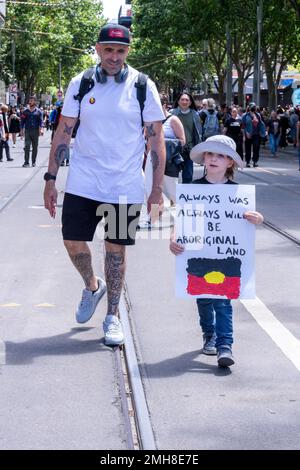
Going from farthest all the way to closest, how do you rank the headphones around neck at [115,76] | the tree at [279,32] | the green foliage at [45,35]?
the green foliage at [45,35], the tree at [279,32], the headphones around neck at [115,76]

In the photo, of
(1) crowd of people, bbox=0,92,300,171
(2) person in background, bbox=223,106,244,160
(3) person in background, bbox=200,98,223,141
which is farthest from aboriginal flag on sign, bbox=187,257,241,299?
(2) person in background, bbox=223,106,244,160

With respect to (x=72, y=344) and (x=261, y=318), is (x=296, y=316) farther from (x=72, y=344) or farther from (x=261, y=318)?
(x=72, y=344)

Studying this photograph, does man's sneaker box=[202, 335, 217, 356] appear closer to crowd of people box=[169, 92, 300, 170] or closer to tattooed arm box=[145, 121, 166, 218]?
tattooed arm box=[145, 121, 166, 218]

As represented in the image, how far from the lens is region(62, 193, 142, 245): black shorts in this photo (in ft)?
22.9

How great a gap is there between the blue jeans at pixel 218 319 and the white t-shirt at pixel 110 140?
82 cm

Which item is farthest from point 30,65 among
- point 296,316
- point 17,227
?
point 296,316

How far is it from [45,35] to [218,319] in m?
77.3

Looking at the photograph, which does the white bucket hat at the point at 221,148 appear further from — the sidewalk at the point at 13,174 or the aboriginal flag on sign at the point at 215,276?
the sidewalk at the point at 13,174

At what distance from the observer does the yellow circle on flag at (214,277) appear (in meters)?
6.55

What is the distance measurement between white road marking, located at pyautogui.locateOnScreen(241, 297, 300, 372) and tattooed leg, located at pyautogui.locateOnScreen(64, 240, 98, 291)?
1.22m

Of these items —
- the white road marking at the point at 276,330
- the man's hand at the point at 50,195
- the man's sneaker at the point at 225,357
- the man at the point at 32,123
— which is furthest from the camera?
the man at the point at 32,123

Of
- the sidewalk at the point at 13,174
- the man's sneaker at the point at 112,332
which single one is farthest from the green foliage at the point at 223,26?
the man's sneaker at the point at 112,332

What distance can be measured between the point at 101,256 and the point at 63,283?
178cm

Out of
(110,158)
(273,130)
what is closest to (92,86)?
(110,158)
